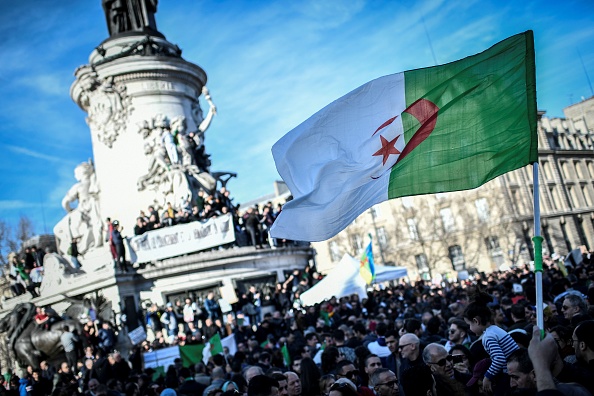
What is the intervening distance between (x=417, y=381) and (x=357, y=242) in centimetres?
6508

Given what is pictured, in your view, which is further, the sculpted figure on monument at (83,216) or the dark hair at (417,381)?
the sculpted figure on monument at (83,216)

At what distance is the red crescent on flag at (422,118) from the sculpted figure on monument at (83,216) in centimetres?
2326

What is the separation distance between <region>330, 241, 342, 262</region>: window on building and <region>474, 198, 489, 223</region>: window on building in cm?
1598

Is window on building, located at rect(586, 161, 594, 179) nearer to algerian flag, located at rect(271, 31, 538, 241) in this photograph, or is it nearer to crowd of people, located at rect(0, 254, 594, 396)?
crowd of people, located at rect(0, 254, 594, 396)

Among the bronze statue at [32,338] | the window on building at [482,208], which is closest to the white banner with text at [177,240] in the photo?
the bronze statue at [32,338]

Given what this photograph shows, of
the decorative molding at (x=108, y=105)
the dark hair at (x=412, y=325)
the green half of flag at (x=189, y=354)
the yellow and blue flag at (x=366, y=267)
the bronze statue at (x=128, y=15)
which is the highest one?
the bronze statue at (x=128, y=15)

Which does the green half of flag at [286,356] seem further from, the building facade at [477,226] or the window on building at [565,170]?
the window on building at [565,170]

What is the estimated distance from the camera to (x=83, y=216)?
91.0 feet

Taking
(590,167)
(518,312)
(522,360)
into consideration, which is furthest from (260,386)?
(590,167)

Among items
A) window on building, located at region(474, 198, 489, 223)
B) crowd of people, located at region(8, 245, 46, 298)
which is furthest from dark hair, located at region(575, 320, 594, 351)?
window on building, located at region(474, 198, 489, 223)

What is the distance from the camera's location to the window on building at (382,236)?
68562mm

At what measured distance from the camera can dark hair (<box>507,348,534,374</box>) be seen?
3803mm

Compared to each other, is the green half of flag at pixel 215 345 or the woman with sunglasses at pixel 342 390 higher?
the green half of flag at pixel 215 345

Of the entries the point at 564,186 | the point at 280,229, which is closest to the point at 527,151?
the point at 280,229
